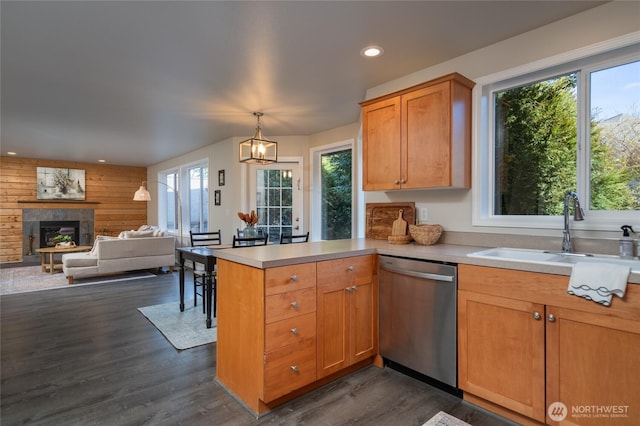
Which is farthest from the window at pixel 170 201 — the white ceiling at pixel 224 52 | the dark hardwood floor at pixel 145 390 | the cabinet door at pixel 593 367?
the cabinet door at pixel 593 367

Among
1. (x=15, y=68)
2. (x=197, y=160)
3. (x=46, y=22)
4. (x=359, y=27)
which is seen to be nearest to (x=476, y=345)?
(x=359, y=27)

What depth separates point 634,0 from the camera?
6.11 feet

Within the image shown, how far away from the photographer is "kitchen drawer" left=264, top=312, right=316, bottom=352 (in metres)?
1.85

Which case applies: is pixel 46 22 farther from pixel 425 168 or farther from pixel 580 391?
pixel 580 391

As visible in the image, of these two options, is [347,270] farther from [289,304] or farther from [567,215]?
[567,215]

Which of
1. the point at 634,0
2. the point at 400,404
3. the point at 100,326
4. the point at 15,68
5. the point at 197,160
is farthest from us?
the point at 197,160

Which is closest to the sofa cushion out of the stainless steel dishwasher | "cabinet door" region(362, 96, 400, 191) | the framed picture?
the framed picture

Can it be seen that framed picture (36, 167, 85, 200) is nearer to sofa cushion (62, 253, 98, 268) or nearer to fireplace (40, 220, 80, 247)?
fireplace (40, 220, 80, 247)

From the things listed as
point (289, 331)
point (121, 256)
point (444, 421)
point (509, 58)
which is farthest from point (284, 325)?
point (121, 256)

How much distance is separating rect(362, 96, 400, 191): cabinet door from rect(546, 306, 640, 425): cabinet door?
1.49 m

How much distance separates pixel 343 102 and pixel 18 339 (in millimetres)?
3911

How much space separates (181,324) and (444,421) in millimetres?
2614

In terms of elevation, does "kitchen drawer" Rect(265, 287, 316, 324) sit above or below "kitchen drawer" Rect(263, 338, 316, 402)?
above

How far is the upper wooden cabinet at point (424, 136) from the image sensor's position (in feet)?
7.86
